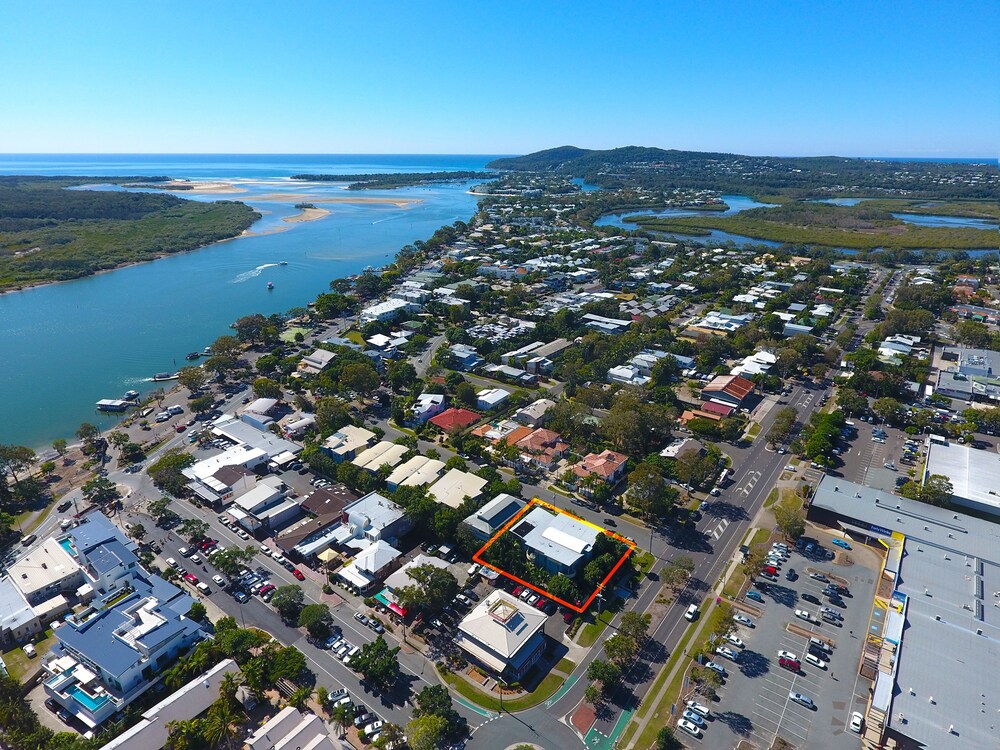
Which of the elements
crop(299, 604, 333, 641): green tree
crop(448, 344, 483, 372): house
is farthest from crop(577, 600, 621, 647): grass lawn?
crop(448, 344, 483, 372): house

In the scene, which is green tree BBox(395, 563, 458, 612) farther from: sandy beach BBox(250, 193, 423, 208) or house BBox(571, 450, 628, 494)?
sandy beach BBox(250, 193, 423, 208)

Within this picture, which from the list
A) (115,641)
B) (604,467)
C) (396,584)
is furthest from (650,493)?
(115,641)

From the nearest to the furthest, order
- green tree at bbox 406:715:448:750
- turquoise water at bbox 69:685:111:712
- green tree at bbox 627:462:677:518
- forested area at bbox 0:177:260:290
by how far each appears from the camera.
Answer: green tree at bbox 406:715:448:750, turquoise water at bbox 69:685:111:712, green tree at bbox 627:462:677:518, forested area at bbox 0:177:260:290

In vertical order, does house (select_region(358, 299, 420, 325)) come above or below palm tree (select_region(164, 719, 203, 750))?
above

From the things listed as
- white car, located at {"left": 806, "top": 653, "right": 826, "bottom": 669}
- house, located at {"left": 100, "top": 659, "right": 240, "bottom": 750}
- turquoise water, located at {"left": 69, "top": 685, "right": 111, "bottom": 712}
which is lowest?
white car, located at {"left": 806, "top": 653, "right": 826, "bottom": 669}

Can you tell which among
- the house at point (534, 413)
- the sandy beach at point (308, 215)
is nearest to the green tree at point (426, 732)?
the house at point (534, 413)

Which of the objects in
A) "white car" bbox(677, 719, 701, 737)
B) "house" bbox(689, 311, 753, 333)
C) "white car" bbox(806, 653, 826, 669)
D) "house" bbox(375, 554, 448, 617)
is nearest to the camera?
"white car" bbox(677, 719, 701, 737)

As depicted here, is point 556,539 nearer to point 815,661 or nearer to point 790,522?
point 815,661

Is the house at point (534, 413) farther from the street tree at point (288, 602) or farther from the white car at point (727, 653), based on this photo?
the street tree at point (288, 602)
